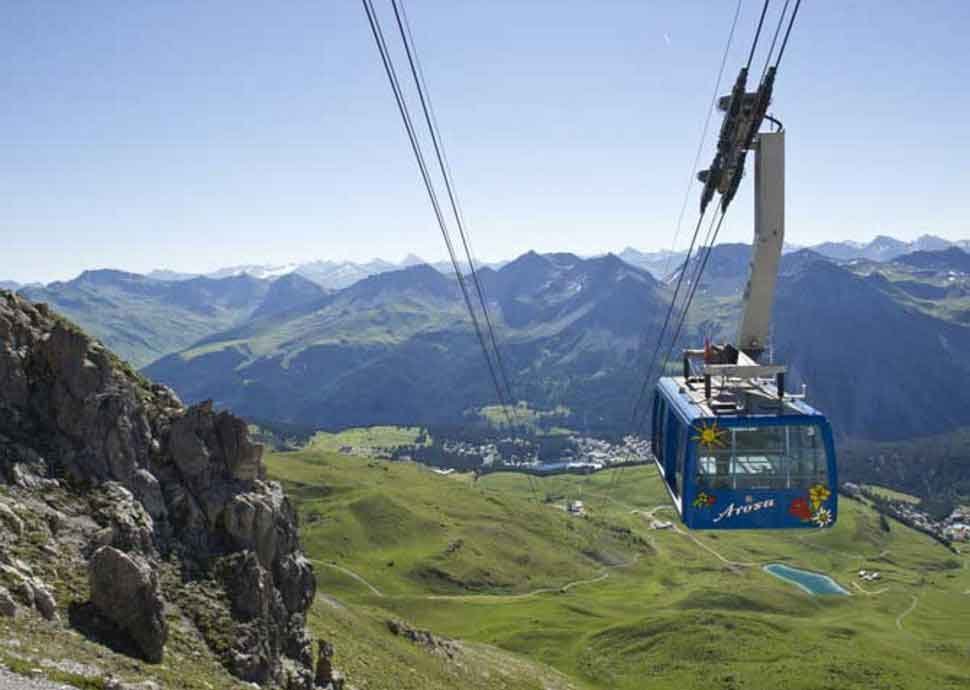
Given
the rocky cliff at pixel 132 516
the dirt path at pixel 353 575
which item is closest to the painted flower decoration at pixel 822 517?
the rocky cliff at pixel 132 516

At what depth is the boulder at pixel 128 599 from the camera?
29734mm

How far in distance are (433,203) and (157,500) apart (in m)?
25.0

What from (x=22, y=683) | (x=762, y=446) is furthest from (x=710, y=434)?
(x=22, y=683)

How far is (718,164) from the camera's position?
29734mm

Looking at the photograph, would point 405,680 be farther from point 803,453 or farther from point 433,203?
point 433,203

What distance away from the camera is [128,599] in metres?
30.0

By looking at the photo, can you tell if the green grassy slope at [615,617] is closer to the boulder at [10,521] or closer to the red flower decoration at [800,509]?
the boulder at [10,521]

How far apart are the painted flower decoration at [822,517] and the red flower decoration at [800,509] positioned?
0.29 metres

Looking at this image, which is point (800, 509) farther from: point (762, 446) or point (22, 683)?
point (22, 683)

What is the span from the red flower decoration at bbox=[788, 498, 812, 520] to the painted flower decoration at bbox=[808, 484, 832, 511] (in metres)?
0.32

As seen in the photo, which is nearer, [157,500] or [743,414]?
[743,414]

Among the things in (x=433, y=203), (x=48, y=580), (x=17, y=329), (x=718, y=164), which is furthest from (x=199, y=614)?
(x=718, y=164)

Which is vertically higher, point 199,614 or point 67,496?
point 67,496

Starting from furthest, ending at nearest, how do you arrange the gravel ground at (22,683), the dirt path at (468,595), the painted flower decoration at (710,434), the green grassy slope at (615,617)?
the dirt path at (468,595)
the green grassy slope at (615,617)
the painted flower decoration at (710,434)
the gravel ground at (22,683)
